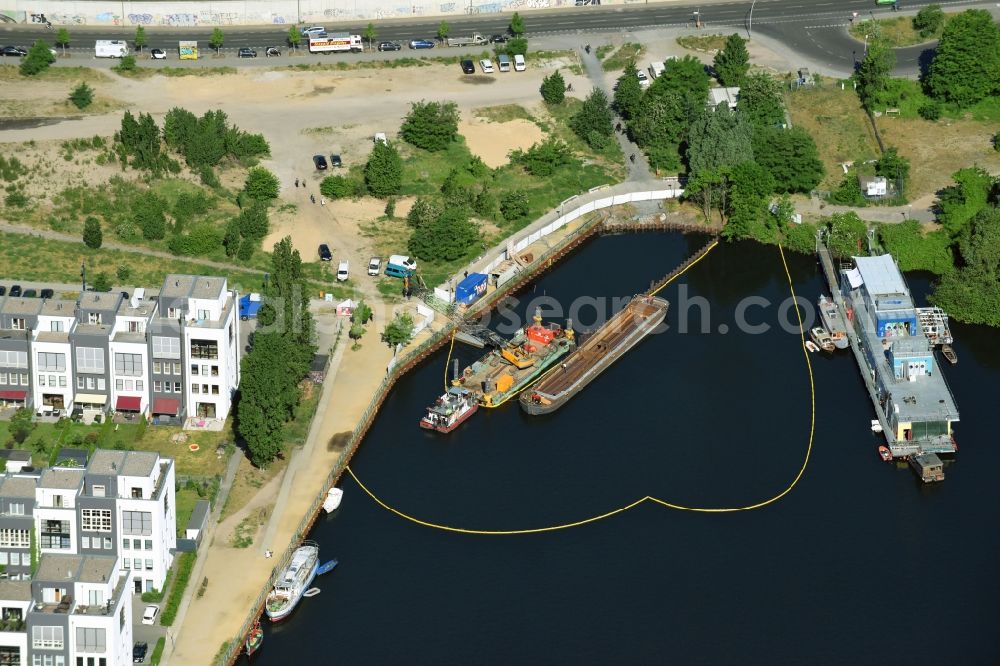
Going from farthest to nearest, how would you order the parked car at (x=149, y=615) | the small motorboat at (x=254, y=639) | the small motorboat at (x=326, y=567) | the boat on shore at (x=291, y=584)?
the small motorboat at (x=326, y=567) → the boat on shore at (x=291, y=584) → the parked car at (x=149, y=615) → the small motorboat at (x=254, y=639)

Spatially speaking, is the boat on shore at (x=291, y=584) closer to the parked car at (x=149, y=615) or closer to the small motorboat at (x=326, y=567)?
the small motorboat at (x=326, y=567)

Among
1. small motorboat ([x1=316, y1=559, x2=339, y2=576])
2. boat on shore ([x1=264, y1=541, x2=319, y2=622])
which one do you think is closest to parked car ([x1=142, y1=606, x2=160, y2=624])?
boat on shore ([x1=264, y1=541, x2=319, y2=622])

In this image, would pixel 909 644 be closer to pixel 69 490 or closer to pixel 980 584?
pixel 980 584

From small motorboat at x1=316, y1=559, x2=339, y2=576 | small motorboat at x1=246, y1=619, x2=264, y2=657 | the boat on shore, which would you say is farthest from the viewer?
small motorboat at x1=316, y1=559, x2=339, y2=576

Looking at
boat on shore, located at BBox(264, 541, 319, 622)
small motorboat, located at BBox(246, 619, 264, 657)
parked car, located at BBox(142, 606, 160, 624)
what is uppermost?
boat on shore, located at BBox(264, 541, 319, 622)

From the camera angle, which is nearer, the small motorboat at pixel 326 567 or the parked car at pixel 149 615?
the parked car at pixel 149 615

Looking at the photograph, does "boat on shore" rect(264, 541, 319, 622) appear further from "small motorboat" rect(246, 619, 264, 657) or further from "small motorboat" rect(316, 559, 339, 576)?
"small motorboat" rect(246, 619, 264, 657)

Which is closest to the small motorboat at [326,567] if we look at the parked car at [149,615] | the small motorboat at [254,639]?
the small motorboat at [254,639]

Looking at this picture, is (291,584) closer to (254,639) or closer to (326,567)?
(326,567)
